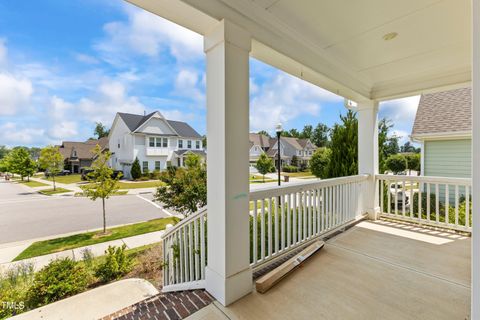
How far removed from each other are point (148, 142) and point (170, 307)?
20702mm

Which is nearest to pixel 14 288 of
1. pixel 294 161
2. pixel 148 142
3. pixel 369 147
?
pixel 369 147

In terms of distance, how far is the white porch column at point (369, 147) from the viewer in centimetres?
423

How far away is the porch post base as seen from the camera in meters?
1.90

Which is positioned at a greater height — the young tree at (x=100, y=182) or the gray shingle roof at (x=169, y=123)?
the gray shingle roof at (x=169, y=123)

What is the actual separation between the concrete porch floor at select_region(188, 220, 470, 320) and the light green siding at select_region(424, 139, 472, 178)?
444 cm

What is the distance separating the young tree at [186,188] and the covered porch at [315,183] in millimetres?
1490

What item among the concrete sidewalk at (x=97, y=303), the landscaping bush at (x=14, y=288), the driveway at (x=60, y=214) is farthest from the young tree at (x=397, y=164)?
the landscaping bush at (x=14, y=288)

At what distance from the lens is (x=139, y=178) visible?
1953 cm

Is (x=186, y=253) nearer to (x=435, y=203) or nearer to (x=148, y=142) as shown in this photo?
(x=435, y=203)

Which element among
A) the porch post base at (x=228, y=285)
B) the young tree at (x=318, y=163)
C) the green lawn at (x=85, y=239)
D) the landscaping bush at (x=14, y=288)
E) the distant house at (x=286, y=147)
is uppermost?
the distant house at (x=286, y=147)

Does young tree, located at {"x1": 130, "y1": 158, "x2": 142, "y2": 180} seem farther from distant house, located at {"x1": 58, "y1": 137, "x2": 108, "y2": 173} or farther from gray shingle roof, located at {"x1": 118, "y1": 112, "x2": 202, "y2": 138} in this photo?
distant house, located at {"x1": 58, "y1": 137, "x2": 108, "y2": 173}

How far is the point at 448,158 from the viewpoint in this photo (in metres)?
6.60

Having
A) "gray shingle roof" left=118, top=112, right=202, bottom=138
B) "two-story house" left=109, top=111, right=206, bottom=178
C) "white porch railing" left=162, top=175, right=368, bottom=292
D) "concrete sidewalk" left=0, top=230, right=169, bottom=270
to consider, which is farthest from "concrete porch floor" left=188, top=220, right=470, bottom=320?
"gray shingle roof" left=118, top=112, right=202, bottom=138

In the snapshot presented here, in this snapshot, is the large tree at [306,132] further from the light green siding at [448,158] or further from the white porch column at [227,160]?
the white porch column at [227,160]
